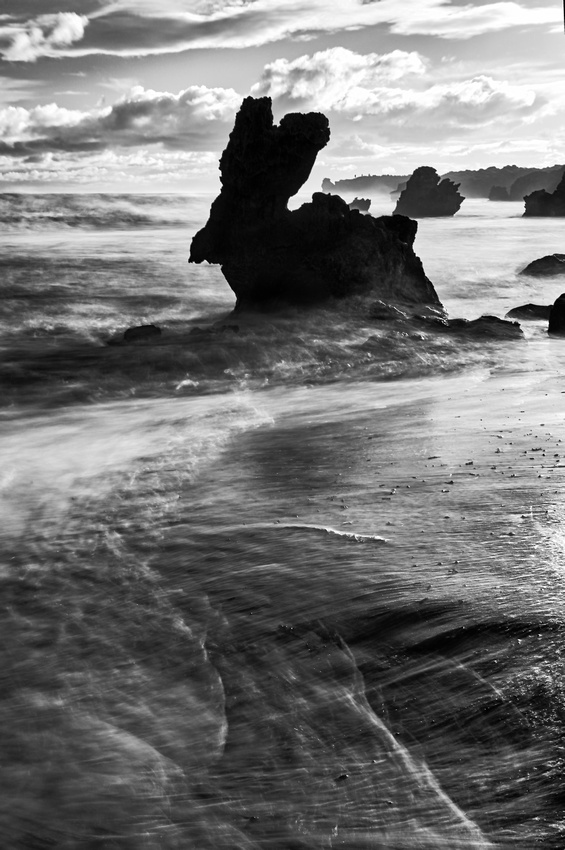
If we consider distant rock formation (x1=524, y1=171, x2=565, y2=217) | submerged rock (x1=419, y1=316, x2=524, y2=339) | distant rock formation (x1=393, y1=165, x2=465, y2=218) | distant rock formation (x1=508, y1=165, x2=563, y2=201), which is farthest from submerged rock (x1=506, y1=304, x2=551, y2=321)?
distant rock formation (x1=508, y1=165, x2=563, y2=201)

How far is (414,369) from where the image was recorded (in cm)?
1622

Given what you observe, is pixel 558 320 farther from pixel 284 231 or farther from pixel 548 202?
pixel 548 202

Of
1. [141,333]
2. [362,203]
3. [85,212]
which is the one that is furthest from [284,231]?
[362,203]

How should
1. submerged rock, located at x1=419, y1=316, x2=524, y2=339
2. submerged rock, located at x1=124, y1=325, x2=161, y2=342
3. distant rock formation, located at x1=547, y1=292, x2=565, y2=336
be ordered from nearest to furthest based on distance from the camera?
submerged rock, located at x1=124, y1=325, x2=161, y2=342, submerged rock, located at x1=419, y1=316, x2=524, y2=339, distant rock formation, located at x1=547, y1=292, x2=565, y2=336

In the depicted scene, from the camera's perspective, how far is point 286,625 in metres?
5.37

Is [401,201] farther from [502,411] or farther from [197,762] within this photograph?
[197,762]

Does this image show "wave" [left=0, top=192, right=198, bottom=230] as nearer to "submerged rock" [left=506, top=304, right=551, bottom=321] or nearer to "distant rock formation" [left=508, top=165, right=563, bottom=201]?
"submerged rock" [left=506, top=304, right=551, bottom=321]

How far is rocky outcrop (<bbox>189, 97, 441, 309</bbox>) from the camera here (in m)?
19.3

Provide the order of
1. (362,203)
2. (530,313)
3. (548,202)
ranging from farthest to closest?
(362,203)
(548,202)
(530,313)

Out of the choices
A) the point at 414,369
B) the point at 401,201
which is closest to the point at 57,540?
the point at 414,369

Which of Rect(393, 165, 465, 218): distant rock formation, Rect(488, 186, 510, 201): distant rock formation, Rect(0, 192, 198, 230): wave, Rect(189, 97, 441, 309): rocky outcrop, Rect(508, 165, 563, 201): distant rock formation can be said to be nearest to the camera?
Rect(189, 97, 441, 309): rocky outcrop

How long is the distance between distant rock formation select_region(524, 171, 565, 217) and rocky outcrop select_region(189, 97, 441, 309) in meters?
67.5

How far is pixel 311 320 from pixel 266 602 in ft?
46.3

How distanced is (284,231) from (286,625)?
1589 cm
